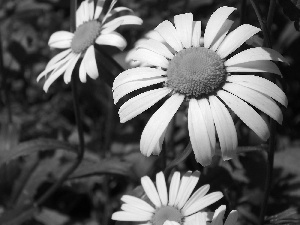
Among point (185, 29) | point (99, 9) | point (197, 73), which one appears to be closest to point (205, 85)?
point (197, 73)

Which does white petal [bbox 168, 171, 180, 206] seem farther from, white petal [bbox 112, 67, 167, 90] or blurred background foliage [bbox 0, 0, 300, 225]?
white petal [bbox 112, 67, 167, 90]

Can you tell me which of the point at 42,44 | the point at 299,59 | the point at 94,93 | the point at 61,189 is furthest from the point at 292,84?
the point at 42,44

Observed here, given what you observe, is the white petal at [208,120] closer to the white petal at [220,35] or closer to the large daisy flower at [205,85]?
the large daisy flower at [205,85]

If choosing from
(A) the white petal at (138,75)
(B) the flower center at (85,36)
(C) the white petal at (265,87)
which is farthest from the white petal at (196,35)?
(B) the flower center at (85,36)

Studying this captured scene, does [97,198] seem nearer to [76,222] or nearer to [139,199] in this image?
[76,222]

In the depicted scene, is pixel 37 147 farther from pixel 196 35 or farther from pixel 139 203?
pixel 196 35
